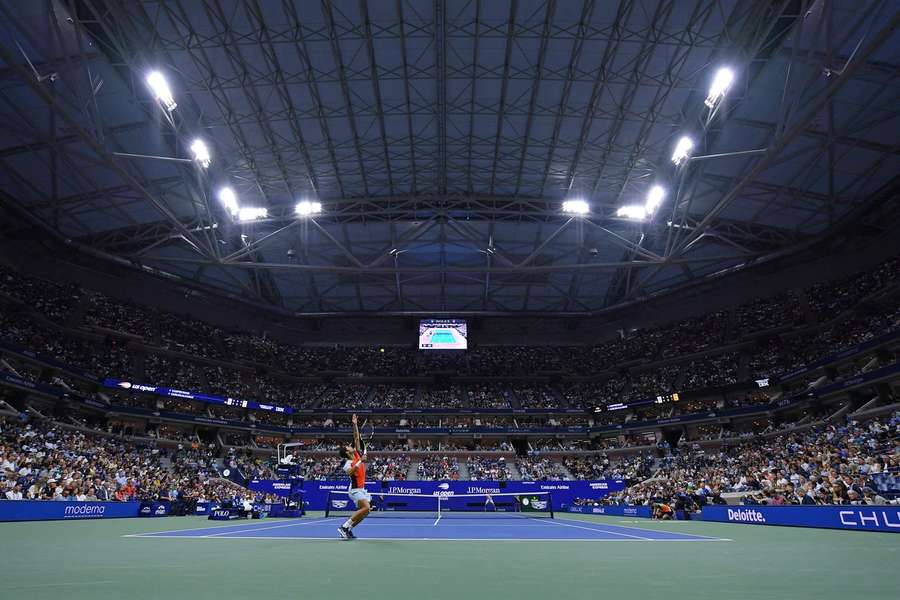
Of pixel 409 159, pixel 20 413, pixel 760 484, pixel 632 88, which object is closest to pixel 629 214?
pixel 632 88

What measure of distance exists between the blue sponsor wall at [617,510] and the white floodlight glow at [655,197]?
715 inches

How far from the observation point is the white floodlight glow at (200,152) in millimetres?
27719

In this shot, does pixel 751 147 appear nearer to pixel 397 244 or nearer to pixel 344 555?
pixel 397 244

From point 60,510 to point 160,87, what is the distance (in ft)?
61.3

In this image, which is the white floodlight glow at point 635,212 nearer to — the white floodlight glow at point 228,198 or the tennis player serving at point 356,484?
the white floodlight glow at point 228,198

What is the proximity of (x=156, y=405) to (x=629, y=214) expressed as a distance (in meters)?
43.1

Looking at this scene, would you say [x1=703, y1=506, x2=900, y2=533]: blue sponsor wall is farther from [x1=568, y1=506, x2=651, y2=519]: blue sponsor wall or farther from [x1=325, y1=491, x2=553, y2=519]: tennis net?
[x1=325, y1=491, x2=553, y2=519]: tennis net

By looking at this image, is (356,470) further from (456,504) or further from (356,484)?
(456,504)

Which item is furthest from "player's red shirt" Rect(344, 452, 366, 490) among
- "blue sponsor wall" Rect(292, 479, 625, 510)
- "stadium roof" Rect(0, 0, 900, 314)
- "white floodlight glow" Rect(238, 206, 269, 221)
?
"blue sponsor wall" Rect(292, 479, 625, 510)

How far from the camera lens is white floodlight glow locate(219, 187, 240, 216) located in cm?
3219

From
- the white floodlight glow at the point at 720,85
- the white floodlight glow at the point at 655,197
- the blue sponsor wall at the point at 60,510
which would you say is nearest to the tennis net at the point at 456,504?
the blue sponsor wall at the point at 60,510

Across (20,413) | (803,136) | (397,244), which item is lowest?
(20,413)

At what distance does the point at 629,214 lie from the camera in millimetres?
34406

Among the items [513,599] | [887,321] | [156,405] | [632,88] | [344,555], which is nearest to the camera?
[513,599]
